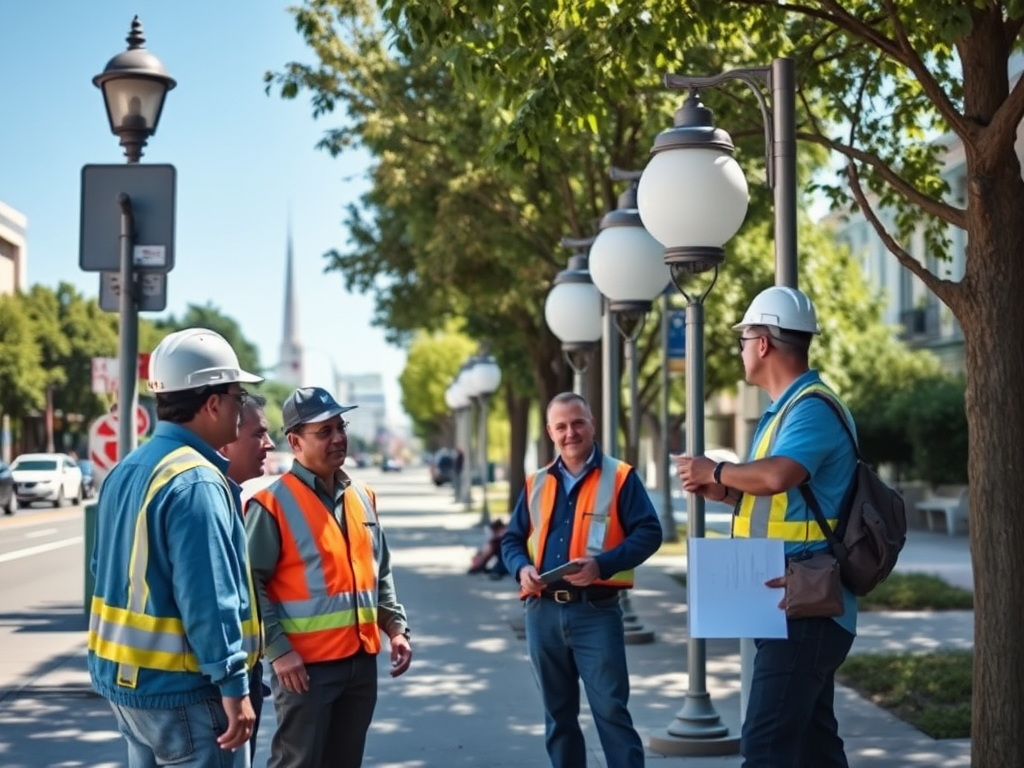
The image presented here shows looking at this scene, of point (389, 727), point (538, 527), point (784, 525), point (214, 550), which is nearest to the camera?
point (214, 550)

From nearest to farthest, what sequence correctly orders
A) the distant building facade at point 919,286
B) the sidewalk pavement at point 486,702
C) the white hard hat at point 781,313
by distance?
the white hard hat at point 781,313, the sidewalk pavement at point 486,702, the distant building facade at point 919,286

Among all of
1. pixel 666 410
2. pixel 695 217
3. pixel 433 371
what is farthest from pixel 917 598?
pixel 433 371

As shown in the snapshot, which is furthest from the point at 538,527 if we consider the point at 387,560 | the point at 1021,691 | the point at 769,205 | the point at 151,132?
the point at 769,205

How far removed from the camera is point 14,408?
65.2m

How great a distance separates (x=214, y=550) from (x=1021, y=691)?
4303 mm

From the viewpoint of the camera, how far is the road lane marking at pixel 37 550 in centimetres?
2313

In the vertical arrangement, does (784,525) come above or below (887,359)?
below

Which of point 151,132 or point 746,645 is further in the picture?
point 151,132

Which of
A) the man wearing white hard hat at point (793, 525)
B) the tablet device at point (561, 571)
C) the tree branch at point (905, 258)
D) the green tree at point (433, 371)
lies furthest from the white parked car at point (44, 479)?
the man wearing white hard hat at point (793, 525)

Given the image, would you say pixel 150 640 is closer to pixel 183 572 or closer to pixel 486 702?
pixel 183 572

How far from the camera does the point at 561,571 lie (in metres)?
6.21

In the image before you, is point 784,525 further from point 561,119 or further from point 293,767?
point 561,119

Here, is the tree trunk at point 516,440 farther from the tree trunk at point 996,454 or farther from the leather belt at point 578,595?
the leather belt at point 578,595

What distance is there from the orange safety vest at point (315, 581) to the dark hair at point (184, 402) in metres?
1.15
